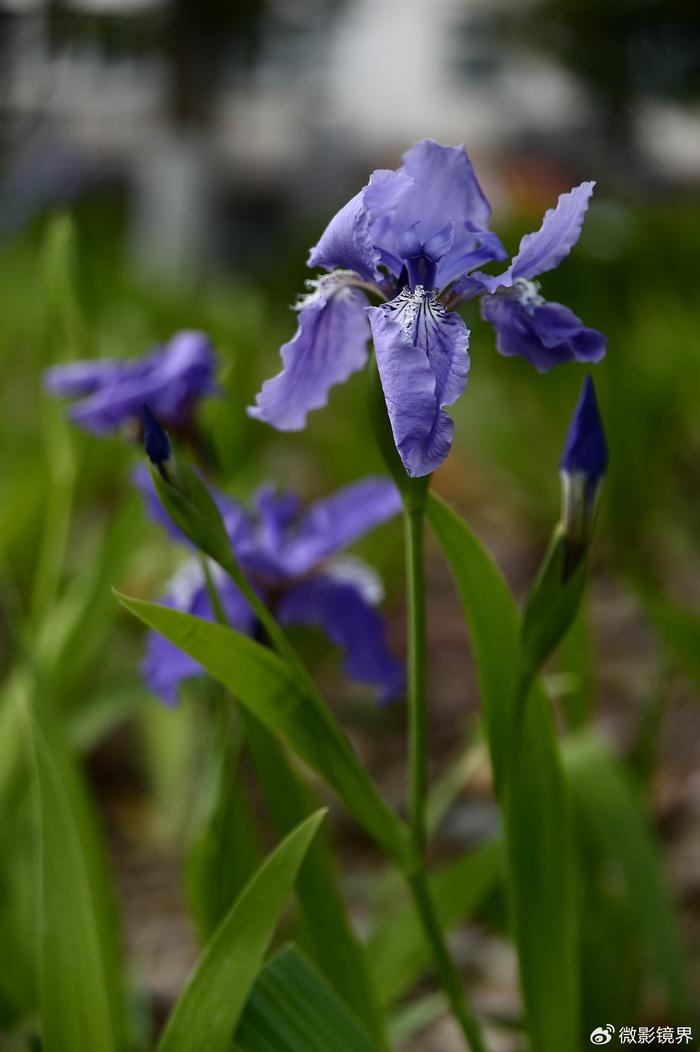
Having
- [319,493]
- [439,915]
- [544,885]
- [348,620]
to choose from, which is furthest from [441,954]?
[319,493]

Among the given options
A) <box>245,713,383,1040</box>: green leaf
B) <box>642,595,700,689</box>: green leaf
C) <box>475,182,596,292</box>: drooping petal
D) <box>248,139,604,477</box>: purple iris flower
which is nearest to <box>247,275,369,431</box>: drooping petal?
<box>248,139,604,477</box>: purple iris flower

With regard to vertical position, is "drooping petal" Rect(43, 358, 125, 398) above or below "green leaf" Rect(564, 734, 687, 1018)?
above

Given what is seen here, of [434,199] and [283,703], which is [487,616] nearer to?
[283,703]

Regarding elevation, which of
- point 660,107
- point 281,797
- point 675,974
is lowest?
point 675,974

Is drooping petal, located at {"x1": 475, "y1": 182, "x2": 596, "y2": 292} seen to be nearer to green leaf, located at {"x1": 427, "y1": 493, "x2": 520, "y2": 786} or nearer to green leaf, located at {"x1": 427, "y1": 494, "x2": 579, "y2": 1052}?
green leaf, located at {"x1": 427, "y1": 493, "x2": 520, "y2": 786}

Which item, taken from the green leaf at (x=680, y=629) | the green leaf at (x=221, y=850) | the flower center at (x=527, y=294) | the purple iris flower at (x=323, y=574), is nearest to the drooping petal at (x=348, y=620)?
the purple iris flower at (x=323, y=574)

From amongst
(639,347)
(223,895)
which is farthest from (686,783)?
(639,347)

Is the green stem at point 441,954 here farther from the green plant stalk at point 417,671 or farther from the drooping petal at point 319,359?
the drooping petal at point 319,359

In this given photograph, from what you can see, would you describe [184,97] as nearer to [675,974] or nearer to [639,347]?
[639,347]
